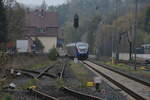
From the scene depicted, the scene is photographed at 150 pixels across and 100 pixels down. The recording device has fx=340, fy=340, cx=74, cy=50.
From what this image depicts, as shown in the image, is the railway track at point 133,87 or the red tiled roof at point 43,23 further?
the red tiled roof at point 43,23

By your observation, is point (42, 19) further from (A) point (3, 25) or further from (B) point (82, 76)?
(B) point (82, 76)

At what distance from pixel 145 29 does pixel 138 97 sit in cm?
6776

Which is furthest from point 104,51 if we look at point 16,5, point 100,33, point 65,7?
point 65,7

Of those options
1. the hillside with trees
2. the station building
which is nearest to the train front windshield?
the hillside with trees

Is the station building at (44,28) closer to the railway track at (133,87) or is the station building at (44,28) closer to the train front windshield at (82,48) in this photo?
the train front windshield at (82,48)

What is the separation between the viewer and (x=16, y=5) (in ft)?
217

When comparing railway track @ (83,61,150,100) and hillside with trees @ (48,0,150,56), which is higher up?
hillside with trees @ (48,0,150,56)

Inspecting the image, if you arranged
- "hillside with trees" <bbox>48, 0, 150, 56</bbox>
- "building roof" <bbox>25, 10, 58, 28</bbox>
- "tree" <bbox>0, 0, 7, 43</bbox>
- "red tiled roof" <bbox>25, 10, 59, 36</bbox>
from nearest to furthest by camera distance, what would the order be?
"tree" <bbox>0, 0, 7, 43</bbox> → "hillside with trees" <bbox>48, 0, 150, 56</bbox> → "red tiled roof" <bbox>25, 10, 59, 36</bbox> → "building roof" <bbox>25, 10, 58, 28</bbox>

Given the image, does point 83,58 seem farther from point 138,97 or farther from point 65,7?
point 65,7

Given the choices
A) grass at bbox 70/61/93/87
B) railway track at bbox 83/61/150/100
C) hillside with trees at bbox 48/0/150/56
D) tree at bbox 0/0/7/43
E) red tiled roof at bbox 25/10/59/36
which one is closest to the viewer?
railway track at bbox 83/61/150/100

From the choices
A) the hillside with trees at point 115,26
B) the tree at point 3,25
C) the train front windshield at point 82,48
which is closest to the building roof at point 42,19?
the hillside with trees at point 115,26

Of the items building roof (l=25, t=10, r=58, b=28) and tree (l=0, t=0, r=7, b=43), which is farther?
building roof (l=25, t=10, r=58, b=28)

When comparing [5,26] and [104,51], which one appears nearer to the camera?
[5,26]

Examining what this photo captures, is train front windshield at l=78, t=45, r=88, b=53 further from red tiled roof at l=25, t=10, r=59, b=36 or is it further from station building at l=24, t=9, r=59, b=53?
red tiled roof at l=25, t=10, r=59, b=36
